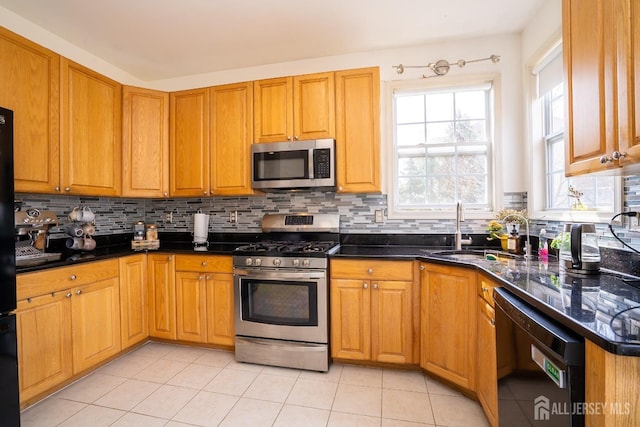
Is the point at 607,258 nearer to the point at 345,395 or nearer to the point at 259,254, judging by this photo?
the point at 345,395

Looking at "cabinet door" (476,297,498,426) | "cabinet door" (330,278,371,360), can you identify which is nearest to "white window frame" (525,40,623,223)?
"cabinet door" (476,297,498,426)

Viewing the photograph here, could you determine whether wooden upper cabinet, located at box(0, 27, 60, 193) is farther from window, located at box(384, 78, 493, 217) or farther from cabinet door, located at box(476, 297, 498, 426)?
cabinet door, located at box(476, 297, 498, 426)

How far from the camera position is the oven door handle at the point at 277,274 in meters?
2.23

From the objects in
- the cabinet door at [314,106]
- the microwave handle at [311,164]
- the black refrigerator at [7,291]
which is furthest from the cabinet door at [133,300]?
the cabinet door at [314,106]

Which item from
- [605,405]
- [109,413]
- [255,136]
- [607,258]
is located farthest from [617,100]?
[109,413]

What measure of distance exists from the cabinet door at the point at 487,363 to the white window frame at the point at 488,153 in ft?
3.42

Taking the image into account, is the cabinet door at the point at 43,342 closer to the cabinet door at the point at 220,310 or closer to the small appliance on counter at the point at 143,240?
the small appliance on counter at the point at 143,240

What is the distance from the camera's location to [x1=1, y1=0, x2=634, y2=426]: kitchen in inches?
97.7

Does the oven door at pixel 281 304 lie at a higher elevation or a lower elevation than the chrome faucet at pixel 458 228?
lower

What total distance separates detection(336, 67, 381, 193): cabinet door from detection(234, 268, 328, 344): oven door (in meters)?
0.86

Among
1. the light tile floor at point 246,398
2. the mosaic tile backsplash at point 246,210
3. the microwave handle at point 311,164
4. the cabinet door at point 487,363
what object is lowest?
the light tile floor at point 246,398

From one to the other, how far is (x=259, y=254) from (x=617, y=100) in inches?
85.6

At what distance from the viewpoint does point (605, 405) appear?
29.9 inches

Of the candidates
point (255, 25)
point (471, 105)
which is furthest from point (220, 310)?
point (471, 105)
